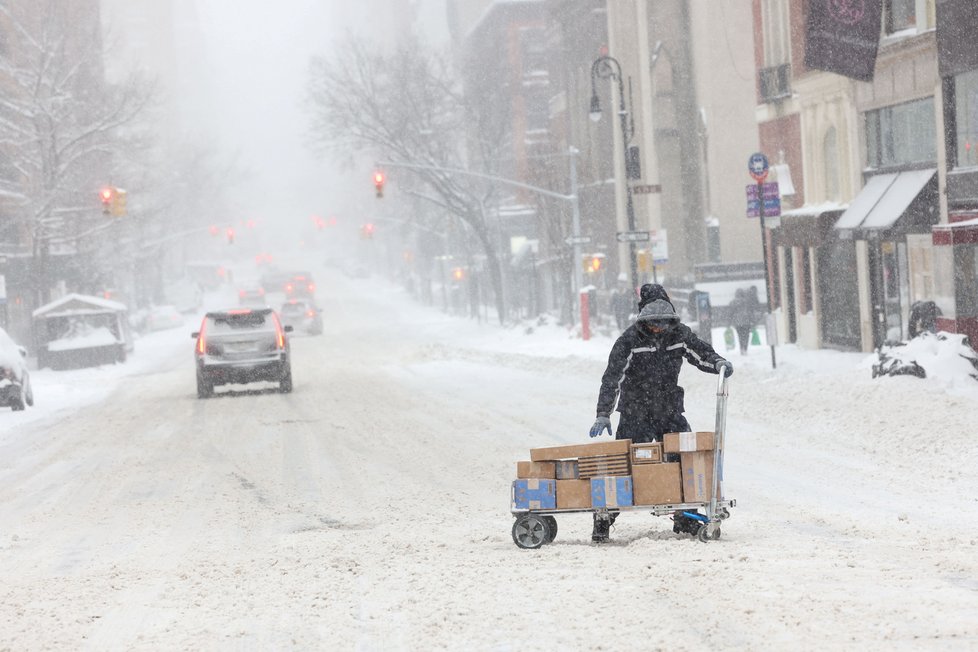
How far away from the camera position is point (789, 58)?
113 ft

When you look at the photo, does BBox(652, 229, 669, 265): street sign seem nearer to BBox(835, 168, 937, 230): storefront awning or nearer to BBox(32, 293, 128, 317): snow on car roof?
BBox(835, 168, 937, 230): storefront awning

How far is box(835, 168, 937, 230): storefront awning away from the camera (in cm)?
2622

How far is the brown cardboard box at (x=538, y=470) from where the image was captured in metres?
9.83

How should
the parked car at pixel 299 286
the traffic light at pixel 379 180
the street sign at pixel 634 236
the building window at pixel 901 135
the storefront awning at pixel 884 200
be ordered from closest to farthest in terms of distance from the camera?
the storefront awning at pixel 884 200, the building window at pixel 901 135, the street sign at pixel 634 236, the traffic light at pixel 379 180, the parked car at pixel 299 286

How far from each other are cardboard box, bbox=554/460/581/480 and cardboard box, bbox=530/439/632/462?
0.04 metres

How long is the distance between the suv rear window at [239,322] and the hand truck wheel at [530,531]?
18.1 m

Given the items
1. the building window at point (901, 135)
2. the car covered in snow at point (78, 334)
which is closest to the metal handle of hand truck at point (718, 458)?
the building window at point (901, 135)

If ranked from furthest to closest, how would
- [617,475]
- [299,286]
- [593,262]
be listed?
[299,286] → [593,262] → [617,475]

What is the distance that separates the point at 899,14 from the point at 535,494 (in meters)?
20.4

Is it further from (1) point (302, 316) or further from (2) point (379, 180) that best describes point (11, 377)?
(1) point (302, 316)

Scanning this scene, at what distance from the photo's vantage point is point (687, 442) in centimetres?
930

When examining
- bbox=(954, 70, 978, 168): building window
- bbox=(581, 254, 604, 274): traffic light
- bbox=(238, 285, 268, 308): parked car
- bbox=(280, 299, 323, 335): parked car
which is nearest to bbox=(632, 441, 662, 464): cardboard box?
bbox=(954, 70, 978, 168): building window

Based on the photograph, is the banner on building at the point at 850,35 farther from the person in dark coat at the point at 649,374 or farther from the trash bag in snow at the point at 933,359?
the person in dark coat at the point at 649,374

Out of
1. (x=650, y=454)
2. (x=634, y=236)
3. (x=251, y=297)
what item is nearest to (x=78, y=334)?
(x=634, y=236)
